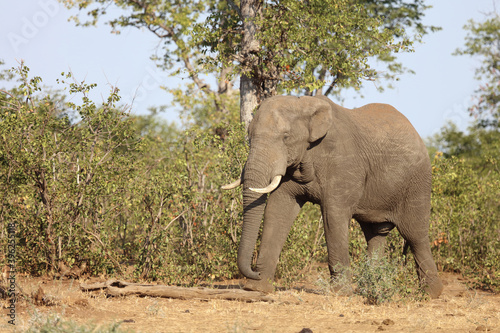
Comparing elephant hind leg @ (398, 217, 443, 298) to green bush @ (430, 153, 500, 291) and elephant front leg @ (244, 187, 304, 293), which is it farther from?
green bush @ (430, 153, 500, 291)

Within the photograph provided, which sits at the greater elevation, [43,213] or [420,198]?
[420,198]

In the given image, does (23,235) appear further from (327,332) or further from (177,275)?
(327,332)

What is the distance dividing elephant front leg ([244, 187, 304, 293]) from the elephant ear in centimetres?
95

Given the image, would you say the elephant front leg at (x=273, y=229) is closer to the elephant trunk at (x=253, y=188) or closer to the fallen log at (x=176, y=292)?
the elephant trunk at (x=253, y=188)

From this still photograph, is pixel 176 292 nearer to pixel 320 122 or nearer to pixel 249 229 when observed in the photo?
pixel 249 229

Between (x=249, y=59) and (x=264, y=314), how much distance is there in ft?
24.0

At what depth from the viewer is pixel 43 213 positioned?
9.88 metres

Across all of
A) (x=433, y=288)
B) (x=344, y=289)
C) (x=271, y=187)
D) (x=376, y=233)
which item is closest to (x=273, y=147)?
(x=271, y=187)

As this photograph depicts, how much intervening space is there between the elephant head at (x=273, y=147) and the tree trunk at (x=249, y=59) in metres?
4.83

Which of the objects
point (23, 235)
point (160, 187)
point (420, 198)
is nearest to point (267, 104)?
point (160, 187)

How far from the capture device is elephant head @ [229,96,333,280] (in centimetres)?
850

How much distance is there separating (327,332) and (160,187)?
4.16 metres

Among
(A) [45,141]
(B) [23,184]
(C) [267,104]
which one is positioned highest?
(C) [267,104]

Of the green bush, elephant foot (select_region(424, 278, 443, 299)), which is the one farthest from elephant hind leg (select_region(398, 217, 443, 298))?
the green bush
